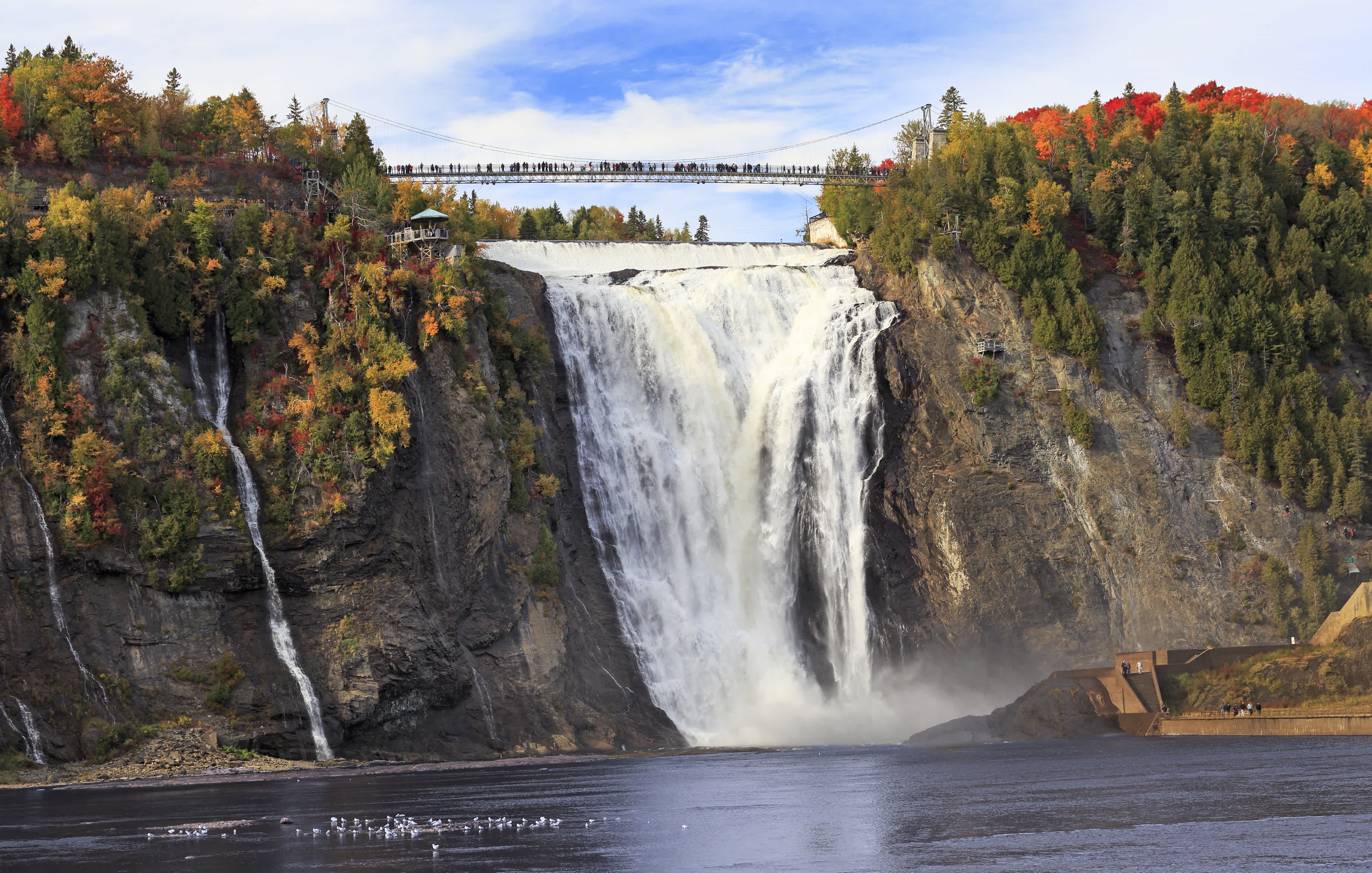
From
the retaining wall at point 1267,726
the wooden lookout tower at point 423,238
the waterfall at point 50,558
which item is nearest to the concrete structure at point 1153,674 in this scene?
the retaining wall at point 1267,726

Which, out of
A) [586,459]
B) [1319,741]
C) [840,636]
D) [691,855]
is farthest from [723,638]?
[691,855]

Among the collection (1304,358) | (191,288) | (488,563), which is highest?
(191,288)

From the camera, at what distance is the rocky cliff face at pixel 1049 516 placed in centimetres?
7850

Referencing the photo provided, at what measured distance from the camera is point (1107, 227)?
302ft

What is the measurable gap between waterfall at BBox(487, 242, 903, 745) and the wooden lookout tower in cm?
933

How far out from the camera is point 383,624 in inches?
2366

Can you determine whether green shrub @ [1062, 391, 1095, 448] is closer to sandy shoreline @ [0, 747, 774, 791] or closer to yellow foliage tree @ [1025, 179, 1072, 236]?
yellow foliage tree @ [1025, 179, 1072, 236]

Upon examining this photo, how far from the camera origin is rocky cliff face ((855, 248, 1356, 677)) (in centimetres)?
7850

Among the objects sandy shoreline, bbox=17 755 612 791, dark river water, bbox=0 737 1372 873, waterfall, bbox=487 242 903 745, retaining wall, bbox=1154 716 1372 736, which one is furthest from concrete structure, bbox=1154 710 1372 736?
sandy shoreline, bbox=17 755 612 791

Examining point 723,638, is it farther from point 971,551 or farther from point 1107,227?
point 1107,227

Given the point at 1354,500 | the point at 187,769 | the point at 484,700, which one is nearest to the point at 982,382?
the point at 1354,500

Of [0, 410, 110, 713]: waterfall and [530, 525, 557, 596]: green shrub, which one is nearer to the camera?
[0, 410, 110, 713]: waterfall

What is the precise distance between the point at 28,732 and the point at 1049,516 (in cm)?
5451

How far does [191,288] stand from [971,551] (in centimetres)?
4395
